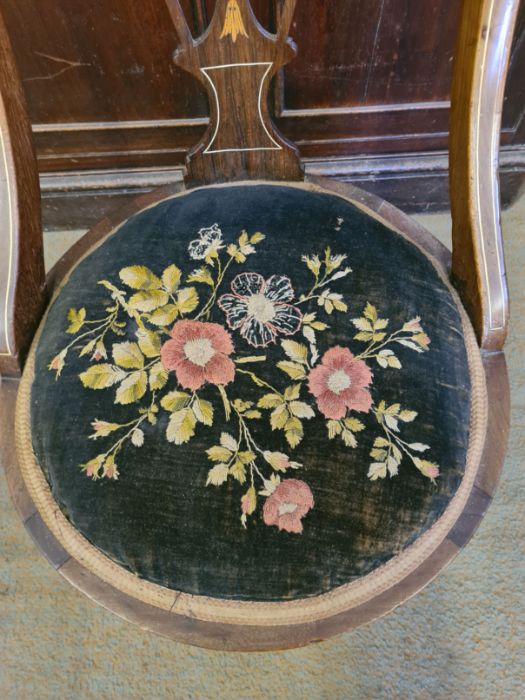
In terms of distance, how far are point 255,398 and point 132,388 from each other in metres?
0.12

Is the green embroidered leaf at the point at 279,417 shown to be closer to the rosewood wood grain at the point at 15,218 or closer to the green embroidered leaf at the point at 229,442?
the green embroidered leaf at the point at 229,442

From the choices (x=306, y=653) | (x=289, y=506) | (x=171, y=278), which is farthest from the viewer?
(x=306, y=653)

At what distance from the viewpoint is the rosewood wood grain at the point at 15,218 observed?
52 cm

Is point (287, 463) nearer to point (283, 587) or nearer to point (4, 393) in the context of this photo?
point (283, 587)

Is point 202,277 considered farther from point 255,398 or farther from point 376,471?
point 376,471

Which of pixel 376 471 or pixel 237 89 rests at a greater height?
pixel 237 89

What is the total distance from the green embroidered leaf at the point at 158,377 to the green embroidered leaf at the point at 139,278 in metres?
0.09

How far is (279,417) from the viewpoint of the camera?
504mm

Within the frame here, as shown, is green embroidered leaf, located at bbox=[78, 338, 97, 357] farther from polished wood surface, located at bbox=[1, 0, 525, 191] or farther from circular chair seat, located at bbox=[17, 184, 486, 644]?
polished wood surface, located at bbox=[1, 0, 525, 191]

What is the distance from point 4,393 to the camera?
0.56 meters

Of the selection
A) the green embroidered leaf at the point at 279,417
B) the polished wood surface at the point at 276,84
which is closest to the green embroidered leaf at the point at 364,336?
the green embroidered leaf at the point at 279,417

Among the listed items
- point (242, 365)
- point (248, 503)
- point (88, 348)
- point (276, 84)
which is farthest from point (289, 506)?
point (276, 84)

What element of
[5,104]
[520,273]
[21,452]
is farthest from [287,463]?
[520,273]

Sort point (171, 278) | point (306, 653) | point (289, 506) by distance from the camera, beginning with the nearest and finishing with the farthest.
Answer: point (289, 506), point (171, 278), point (306, 653)
